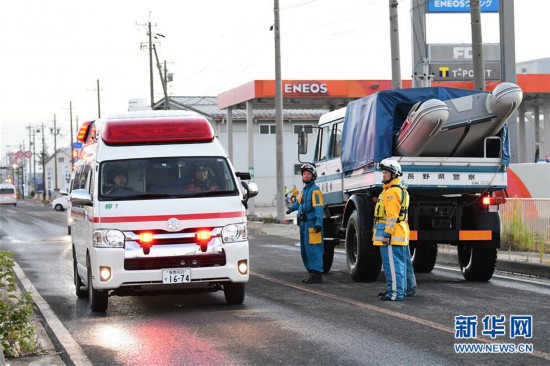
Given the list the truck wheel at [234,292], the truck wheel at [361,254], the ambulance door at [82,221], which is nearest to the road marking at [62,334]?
the ambulance door at [82,221]

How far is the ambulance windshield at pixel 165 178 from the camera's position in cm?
1204

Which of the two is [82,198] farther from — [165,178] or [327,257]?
[327,257]

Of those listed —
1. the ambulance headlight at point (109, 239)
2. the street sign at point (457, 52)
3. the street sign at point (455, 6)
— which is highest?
the street sign at point (455, 6)

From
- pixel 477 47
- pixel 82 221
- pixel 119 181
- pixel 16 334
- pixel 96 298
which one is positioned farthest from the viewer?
pixel 477 47

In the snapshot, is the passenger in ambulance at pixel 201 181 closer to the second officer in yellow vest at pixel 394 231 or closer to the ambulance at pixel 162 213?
the ambulance at pixel 162 213

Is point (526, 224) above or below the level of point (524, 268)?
above

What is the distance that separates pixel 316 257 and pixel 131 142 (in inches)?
156

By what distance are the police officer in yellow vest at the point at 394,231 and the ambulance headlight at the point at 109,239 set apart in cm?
347

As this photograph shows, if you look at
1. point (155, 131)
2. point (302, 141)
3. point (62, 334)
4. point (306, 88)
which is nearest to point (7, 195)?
point (306, 88)

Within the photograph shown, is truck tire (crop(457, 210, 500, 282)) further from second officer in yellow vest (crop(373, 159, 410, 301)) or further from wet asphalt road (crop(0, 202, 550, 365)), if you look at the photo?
second officer in yellow vest (crop(373, 159, 410, 301))

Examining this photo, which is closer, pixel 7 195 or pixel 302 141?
pixel 302 141

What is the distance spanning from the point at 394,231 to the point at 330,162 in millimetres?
4969

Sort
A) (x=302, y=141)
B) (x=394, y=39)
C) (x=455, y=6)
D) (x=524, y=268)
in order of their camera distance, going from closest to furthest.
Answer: (x=524, y=268), (x=302, y=141), (x=394, y=39), (x=455, y=6)

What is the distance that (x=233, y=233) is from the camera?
1180cm
